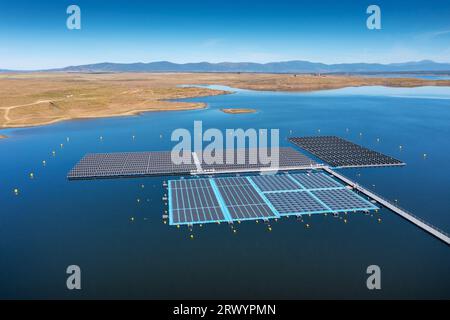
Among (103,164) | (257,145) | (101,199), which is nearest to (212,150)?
(257,145)

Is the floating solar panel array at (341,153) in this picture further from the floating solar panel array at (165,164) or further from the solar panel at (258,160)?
the floating solar panel array at (165,164)

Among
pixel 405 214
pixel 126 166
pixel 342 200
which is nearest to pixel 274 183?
pixel 342 200

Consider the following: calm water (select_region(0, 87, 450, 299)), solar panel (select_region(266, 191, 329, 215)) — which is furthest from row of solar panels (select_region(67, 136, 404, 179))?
solar panel (select_region(266, 191, 329, 215))

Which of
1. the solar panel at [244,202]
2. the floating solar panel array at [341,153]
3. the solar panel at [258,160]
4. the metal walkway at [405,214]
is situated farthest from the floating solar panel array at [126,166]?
the metal walkway at [405,214]

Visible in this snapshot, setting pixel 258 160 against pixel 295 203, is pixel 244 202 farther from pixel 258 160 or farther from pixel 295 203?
pixel 258 160

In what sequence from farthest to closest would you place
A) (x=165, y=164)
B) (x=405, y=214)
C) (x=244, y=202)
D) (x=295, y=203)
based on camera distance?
1. (x=165, y=164)
2. (x=244, y=202)
3. (x=295, y=203)
4. (x=405, y=214)

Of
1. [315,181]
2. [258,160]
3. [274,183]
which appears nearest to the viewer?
[274,183]
